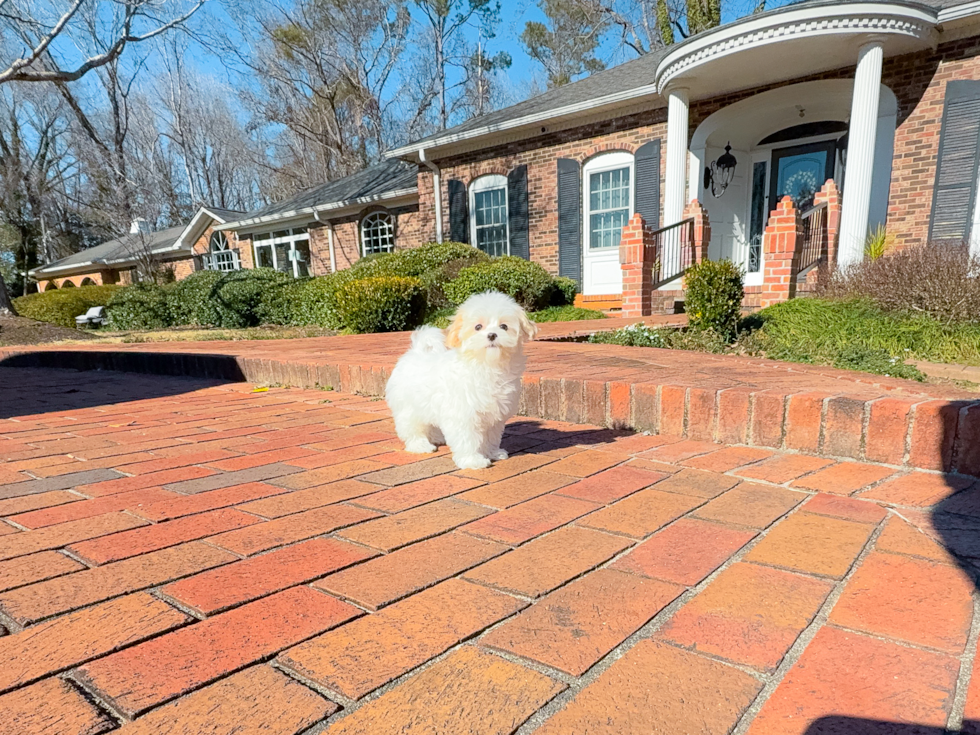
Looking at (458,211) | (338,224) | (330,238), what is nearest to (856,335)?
(458,211)

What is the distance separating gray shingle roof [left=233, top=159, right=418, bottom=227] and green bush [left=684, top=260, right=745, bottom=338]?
37.5 feet

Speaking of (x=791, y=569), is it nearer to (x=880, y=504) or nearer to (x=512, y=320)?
(x=880, y=504)

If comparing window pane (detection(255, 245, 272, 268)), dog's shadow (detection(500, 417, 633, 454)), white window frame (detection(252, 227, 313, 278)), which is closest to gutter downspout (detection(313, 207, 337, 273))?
white window frame (detection(252, 227, 313, 278))

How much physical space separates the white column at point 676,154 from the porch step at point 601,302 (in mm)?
1782

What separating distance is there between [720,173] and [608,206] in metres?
2.22

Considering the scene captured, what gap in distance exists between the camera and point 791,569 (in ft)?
4.87

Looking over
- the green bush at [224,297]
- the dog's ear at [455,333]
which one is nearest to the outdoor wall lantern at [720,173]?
the green bush at [224,297]

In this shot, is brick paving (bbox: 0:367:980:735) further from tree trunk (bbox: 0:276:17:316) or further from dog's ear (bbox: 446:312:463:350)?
tree trunk (bbox: 0:276:17:316)

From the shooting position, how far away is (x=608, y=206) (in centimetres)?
1155

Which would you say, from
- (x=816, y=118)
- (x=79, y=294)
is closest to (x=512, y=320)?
(x=816, y=118)

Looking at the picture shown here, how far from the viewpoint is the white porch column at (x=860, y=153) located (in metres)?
7.61

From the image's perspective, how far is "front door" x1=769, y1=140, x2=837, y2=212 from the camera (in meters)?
10.3

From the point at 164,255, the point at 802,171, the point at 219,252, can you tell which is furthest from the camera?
the point at 164,255

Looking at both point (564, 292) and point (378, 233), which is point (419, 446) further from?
point (378, 233)
